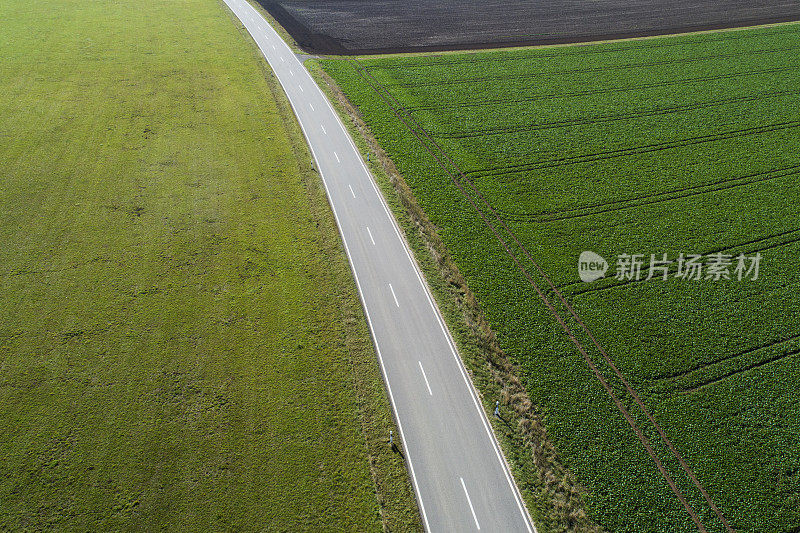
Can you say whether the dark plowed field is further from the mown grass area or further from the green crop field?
the mown grass area

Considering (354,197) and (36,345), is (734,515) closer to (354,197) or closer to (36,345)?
(354,197)

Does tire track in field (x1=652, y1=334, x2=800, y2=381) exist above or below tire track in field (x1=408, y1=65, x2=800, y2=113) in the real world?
below

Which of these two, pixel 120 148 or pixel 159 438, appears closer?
pixel 159 438

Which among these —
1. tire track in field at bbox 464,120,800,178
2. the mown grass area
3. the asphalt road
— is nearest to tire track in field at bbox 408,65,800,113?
tire track in field at bbox 464,120,800,178

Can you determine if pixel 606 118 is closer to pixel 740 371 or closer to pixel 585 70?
pixel 585 70

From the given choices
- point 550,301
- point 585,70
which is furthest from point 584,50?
point 550,301

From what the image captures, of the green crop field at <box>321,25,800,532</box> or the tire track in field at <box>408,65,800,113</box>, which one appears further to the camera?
the tire track in field at <box>408,65,800,113</box>

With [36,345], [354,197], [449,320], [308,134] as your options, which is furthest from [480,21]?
[36,345]
